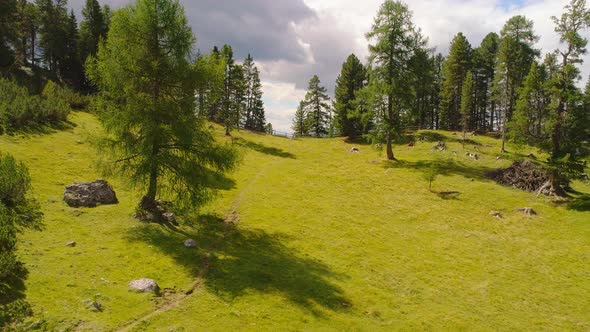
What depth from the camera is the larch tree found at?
57.5m

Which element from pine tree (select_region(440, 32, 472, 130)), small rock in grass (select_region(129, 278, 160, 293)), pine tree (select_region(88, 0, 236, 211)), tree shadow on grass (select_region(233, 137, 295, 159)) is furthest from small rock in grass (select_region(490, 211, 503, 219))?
pine tree (select_region(440, 32, 472, 130))

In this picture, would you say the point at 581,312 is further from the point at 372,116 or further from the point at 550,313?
the point at 372,116

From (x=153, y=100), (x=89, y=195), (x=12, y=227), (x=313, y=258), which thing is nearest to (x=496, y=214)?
(x=313, y=258)

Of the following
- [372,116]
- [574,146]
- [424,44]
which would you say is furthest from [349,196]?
[424,44]

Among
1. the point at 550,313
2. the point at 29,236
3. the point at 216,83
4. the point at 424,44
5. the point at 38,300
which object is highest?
the point at 424,44

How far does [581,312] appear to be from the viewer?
24.1 m

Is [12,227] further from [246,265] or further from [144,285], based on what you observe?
[246,265]

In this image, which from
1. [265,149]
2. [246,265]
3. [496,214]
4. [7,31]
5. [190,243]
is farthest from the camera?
[265,149]

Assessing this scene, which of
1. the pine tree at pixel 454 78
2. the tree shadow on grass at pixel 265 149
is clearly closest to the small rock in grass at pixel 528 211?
the tree shadow on grass at pixel 265 149

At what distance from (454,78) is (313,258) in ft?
251

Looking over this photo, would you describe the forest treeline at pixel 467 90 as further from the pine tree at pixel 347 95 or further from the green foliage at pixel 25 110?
the green foliage at pixel 25 110

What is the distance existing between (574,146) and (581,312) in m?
24.6

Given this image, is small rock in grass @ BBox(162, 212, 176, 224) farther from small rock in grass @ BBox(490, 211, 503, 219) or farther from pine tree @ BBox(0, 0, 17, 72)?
pine tree @ BBox(0, 0, 17, 72)

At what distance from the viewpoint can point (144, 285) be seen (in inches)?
771
